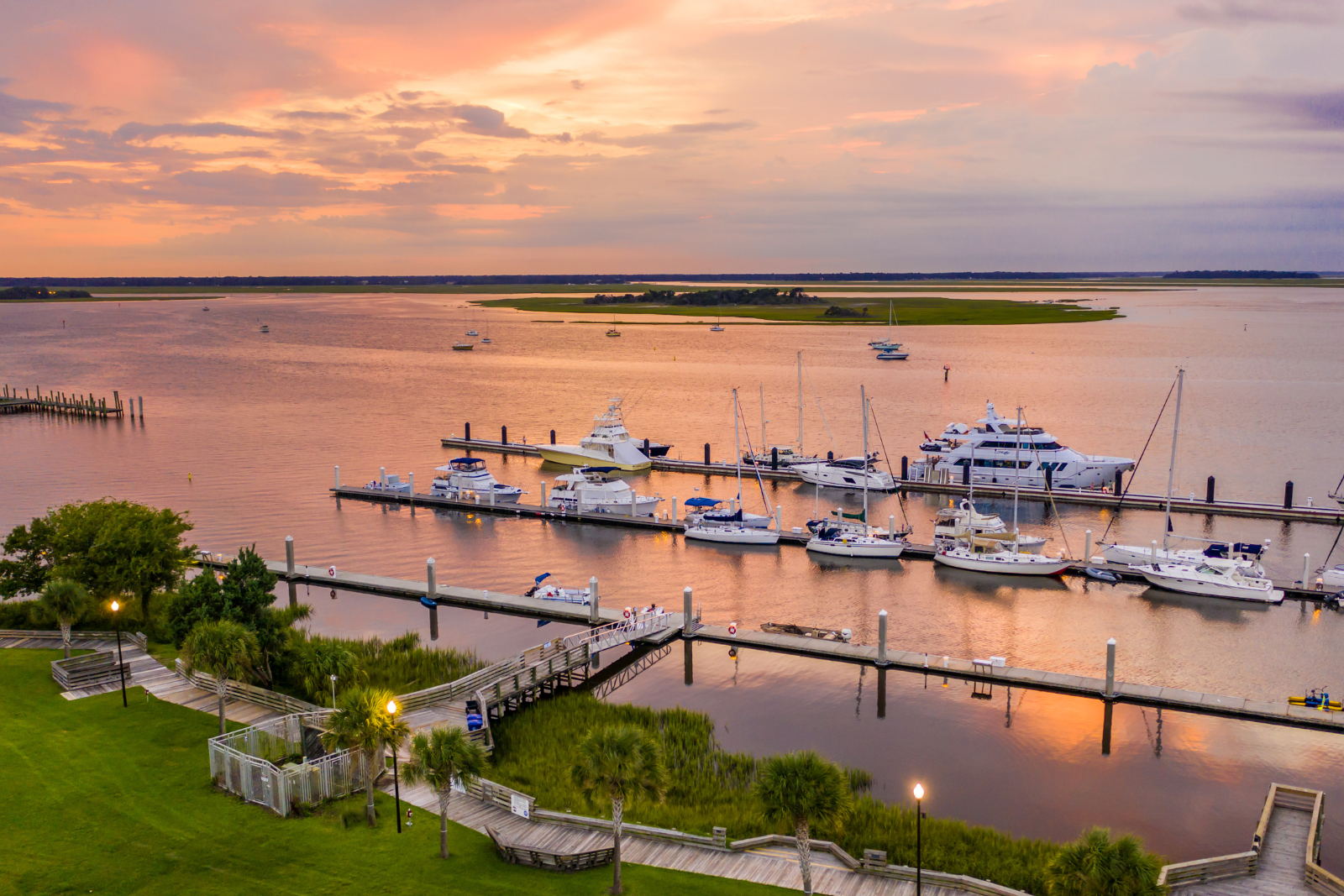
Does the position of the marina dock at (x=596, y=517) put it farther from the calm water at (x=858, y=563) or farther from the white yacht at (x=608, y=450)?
the white yacht at (x=608, y=450)

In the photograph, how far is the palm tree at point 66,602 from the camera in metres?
30.9

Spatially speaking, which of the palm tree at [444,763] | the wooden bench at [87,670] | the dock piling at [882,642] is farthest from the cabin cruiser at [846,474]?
the palm tree at [444,763]

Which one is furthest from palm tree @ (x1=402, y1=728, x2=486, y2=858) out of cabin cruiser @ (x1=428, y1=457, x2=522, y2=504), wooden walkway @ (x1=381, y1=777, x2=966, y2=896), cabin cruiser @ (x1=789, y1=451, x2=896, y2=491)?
cabin cruiser @ (x1=789, y1=451, x2=896, y2=491)

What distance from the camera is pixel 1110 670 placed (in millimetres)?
31891

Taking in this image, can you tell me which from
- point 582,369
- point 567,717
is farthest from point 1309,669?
point 582,369

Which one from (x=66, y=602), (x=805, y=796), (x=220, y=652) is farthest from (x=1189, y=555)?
(x=66, y=602)

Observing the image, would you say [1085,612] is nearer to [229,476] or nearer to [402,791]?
[402,791]

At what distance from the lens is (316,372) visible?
491ft

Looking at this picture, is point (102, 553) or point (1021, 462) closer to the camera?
point (102, 553)

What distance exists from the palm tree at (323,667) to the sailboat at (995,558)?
101ft

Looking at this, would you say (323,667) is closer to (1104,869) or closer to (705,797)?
(705,797)

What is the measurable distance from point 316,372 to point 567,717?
131m

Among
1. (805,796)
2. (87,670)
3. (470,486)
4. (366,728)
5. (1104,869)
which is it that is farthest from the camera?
(470,486)

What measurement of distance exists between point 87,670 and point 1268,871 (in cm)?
3297
